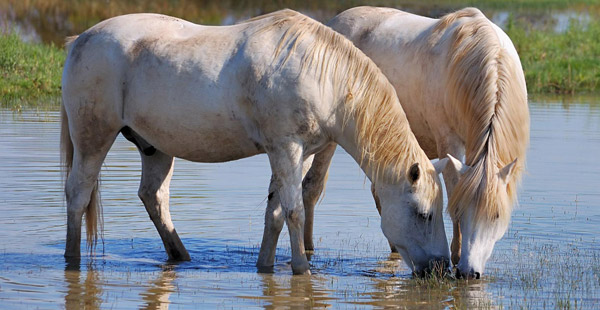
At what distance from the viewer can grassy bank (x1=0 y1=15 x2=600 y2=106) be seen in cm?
1617

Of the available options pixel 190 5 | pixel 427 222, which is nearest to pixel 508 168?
pixel 427 222

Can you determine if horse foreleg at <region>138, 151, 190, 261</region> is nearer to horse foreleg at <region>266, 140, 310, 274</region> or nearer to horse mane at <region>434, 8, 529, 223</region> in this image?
horse foreleg at <region>266, 140, 310, 274</region>

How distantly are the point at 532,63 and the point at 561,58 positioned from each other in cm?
79

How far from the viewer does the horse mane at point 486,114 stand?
20.9 ft

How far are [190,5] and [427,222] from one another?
2053 centimetres

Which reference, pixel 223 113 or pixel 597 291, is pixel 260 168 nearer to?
pixel 223 113

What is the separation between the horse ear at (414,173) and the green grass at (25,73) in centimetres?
1013

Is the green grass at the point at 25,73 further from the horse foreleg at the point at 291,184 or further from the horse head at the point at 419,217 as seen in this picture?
the horse head at the point at 419,217

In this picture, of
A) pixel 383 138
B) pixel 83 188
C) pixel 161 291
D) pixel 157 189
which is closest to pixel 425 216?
pixel 383 138

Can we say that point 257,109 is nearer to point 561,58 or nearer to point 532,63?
point 532,63

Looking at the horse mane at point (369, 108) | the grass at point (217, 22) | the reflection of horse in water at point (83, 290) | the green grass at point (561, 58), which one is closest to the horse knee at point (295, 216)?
the horse mane at point (369, 108)

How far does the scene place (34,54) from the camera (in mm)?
17250

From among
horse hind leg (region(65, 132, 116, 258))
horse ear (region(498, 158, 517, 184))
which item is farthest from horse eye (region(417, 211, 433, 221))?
horse hind leg (region(65, 132, 116, 258))

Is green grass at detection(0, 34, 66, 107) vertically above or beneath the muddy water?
above
